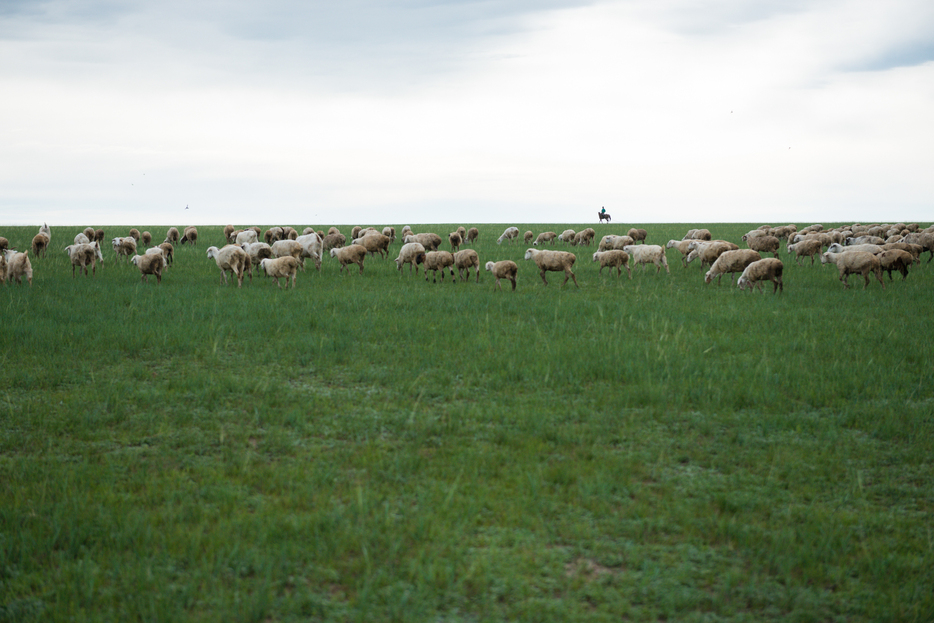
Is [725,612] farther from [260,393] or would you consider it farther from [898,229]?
[898,229]

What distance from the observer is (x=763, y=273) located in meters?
17.9

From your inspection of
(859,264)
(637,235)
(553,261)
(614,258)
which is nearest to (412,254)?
(553,261)

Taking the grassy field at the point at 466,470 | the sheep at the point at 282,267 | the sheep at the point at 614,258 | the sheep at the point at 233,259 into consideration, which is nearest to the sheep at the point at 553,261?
the sheep at the point at 614,258

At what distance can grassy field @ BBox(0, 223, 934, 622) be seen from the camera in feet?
14.4

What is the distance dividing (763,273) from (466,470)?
1453 centimetres

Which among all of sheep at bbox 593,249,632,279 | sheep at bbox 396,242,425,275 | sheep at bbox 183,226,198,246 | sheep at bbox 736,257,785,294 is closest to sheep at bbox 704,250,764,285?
sheep at bbox 736,257,785,294

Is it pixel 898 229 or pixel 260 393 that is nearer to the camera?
pixel 260 393

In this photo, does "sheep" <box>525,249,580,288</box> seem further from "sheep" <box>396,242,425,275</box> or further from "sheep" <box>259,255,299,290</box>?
"sheep" <box>259,255,299,290</box>

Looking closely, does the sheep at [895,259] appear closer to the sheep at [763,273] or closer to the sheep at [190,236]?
the sheep at [763,273]

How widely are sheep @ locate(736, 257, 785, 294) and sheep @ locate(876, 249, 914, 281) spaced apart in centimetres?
398

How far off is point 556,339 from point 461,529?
7.14m

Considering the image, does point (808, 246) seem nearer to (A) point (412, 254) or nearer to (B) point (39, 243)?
(A) point (412, 254)

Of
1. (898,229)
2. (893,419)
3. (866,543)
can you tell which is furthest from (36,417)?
(898,229)

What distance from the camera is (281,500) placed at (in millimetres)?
5641
